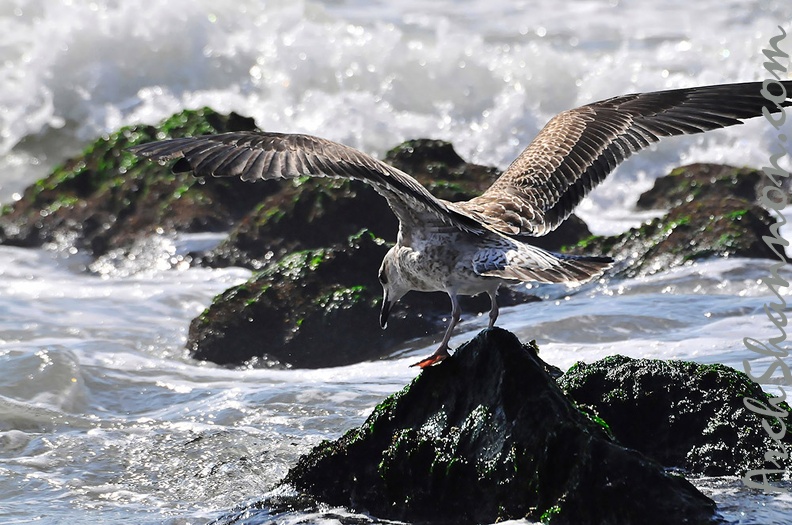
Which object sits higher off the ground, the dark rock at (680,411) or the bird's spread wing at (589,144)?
the bird's spread wing at (589,144)

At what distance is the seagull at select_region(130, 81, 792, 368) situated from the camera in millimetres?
4895

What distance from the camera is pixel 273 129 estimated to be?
1719 centimetres

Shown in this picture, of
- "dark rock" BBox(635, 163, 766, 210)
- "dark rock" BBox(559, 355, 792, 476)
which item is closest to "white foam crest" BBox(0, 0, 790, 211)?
"dark rock" BBox(635, 163, 766, 210)

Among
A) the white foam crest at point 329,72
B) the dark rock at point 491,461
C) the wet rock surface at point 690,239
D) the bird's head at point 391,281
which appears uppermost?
the white foam crest at point 329,72

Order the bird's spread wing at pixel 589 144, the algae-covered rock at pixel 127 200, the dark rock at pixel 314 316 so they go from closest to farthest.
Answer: the bird's spread wing at pixel 589 144 < the dark rock at pixel 314 316 < the algae-covered rock at pixel 127 200

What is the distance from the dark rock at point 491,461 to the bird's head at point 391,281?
1332 mm

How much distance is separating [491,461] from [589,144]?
112 inches

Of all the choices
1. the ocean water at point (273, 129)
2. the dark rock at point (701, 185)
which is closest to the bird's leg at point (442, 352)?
the ocean water at point (273, 129)

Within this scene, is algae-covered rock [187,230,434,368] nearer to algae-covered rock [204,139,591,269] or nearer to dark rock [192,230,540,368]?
dark rock [192,230,540,368]

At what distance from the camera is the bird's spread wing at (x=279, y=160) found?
4.77m

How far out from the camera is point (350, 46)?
19359mm

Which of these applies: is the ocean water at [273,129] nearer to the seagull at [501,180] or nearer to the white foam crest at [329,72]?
the white foam crest at [329,72]

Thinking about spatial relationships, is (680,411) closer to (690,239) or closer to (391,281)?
(391,281)

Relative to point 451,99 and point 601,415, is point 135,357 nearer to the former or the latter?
point 601,415
